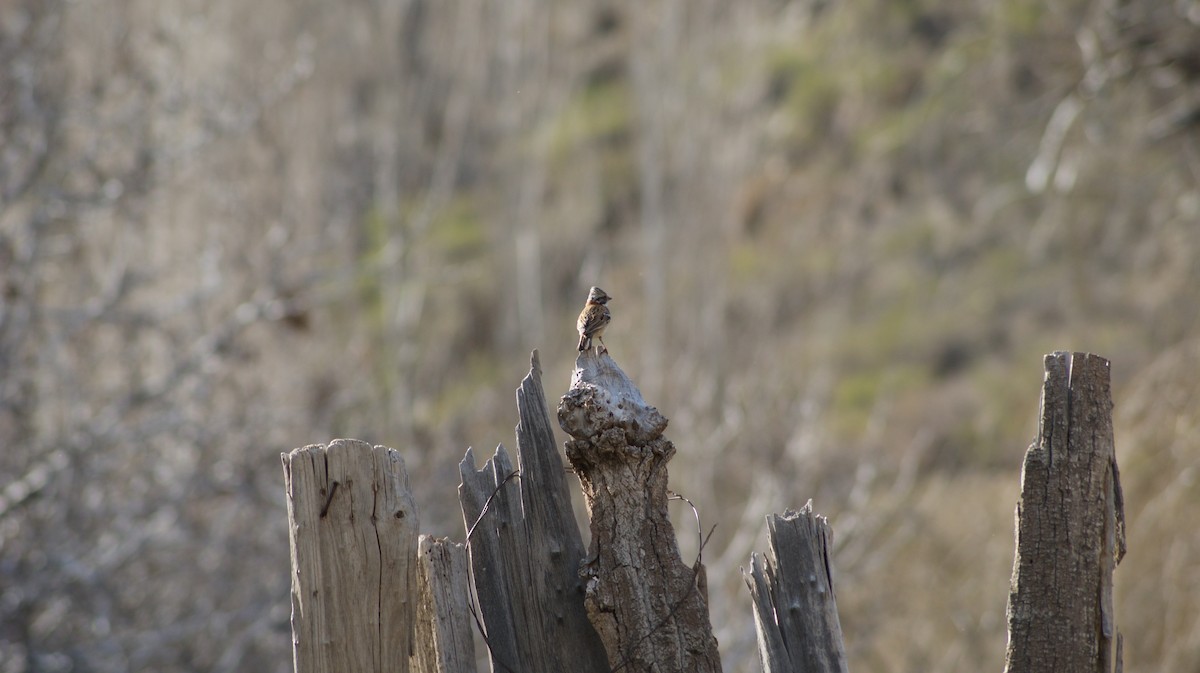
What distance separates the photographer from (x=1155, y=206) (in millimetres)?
8609

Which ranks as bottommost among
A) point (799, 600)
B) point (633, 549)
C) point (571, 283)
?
point (799, 600)

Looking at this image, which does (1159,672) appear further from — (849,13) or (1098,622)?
(849,13)

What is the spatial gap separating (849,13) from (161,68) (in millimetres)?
10540

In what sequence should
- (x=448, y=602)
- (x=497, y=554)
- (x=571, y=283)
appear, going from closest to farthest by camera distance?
(x=448, y=602) → (x=497, y=554) → (x=571, y=283)

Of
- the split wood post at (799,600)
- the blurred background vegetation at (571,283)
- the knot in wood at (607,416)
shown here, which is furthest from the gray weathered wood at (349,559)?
the blurred background vegetation at (571,283)

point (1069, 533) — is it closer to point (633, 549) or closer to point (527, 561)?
point (633, 549)

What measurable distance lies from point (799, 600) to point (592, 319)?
1.95 ft

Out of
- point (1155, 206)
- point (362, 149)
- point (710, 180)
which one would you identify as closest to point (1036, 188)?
point (1155, 206)

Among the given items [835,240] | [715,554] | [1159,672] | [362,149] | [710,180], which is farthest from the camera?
[835,240]

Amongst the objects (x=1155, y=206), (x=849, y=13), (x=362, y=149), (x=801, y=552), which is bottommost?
(x=801, y=552)

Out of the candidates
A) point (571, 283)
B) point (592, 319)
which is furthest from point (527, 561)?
point (571, 283)

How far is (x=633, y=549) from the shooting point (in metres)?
2.06

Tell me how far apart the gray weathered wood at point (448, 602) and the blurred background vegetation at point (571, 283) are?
3702 millimetres

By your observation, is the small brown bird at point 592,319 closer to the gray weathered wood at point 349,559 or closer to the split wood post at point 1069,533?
the gray weathered wood at point 349,559
